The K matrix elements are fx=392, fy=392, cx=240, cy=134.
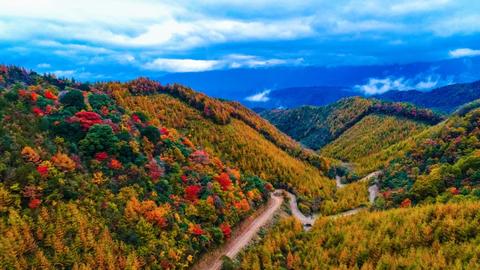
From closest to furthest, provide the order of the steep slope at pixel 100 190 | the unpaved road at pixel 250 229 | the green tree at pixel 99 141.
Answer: the steep slope at pixel 100 190
the unpaved road at pixel 250 229
the green tree at pixel 99 141

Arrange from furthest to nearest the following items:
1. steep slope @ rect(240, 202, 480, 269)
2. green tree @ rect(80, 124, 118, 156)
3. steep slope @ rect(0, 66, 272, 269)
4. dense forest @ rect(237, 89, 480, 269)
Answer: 1. green tree @ rect(80, 124, 118, 156)
2. dense forest @ rect(237, 89, 480, 269)
3. steep slope @ rect(240, 202, 480, 269)
4. steep slope @ rect(0, 66, 272, 269)

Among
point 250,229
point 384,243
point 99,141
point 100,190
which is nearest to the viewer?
point 384,243

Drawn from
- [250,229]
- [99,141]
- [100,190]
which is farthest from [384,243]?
[99,141]

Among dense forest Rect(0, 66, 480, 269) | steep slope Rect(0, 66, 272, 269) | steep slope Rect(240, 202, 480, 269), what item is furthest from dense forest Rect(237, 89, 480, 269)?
steep slope Rect(0, 66, 272, 269)

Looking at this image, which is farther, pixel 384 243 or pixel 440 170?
pixel 440 170

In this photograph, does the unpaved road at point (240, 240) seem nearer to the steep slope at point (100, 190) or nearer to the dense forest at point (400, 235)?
the steep slope at point (100, 190)

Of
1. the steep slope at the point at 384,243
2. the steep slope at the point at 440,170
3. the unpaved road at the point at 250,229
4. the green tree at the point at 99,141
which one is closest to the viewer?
the steep slope at the point at 384,243

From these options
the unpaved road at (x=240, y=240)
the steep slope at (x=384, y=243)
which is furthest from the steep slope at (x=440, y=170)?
the unpaved road at (x=240, y=240)

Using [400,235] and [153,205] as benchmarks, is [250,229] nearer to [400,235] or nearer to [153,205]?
[153,205]

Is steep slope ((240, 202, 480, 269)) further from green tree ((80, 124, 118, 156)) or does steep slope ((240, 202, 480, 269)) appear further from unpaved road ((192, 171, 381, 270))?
green tree ((80, 124, 118, 156))
